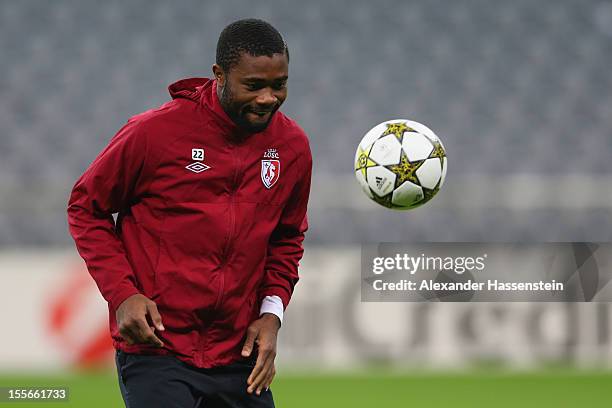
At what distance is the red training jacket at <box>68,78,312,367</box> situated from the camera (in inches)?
90.5

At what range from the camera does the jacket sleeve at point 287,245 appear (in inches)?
99.7

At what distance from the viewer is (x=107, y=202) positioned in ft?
7.60

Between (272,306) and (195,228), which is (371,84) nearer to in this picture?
(272,306)

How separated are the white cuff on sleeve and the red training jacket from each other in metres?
0.05

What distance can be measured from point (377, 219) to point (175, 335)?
408 centimetres

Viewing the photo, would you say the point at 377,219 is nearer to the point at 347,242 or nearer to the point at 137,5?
the point at 347,242

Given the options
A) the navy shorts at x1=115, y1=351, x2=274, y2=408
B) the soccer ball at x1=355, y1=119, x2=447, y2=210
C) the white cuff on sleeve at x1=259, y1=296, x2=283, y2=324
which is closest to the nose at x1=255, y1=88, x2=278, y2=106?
the white cuff on sleeve at x1=259, y1=296, x2=283, y2=324

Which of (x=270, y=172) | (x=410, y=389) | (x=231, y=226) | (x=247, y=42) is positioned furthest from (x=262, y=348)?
(x=410, y=389)

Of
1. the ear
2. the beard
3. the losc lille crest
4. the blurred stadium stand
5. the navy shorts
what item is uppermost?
the blurred stadium stand

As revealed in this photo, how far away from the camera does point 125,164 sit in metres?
2.29

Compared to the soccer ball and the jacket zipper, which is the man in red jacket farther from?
the soccer ball

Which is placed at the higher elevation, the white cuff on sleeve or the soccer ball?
the soccer ball

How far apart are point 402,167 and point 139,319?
1.24 metres

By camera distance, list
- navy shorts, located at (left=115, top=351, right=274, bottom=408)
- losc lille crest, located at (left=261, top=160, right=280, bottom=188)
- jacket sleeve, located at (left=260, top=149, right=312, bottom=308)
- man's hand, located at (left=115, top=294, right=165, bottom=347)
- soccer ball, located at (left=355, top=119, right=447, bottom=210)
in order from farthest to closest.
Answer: soccer ball, located at (left=355, top=119, right=447, bottom=210) < jacket sleeve, located at (left=260, top=149, right=312, bottom=308) < losc lille crest, located at (left=261, top=160, right=280, bottom=188) < navy shorts, located at (left=115, top=351, right=274, bottom=408) < man's hand, located at (left=115, top=294, right=165, bottom=347)
